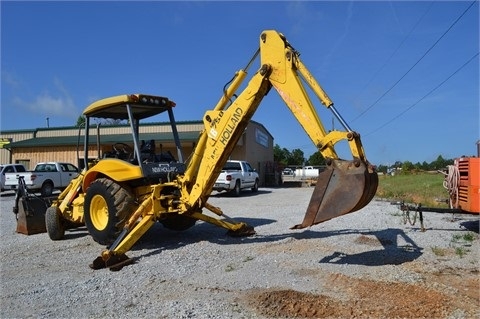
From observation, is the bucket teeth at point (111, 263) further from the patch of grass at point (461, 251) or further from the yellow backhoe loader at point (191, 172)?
the patch of grass at point (461, 251)

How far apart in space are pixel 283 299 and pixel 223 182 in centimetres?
1725

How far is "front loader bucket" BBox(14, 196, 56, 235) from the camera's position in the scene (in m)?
10.6

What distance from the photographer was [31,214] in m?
10.7

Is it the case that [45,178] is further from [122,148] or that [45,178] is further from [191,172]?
[191,172]

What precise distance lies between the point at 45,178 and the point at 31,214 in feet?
49.7

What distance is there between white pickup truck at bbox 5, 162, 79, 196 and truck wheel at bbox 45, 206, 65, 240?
15.6m

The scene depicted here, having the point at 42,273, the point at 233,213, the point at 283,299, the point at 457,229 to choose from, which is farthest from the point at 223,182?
the point at 283,299

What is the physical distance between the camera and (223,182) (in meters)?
22.5

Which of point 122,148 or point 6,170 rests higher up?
point 6,170

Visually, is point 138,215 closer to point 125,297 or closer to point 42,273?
point 42,273

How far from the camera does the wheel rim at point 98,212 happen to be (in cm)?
898

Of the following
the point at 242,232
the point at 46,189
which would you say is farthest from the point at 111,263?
the point at 46,189

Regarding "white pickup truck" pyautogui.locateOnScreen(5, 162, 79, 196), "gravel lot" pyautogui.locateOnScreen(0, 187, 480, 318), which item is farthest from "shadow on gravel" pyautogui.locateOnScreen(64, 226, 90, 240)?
"white pickup truck" pyautogui.locateOnScreen(5, 162, 79, 196)

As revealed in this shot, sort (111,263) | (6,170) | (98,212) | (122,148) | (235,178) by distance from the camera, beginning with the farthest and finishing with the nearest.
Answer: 1. (6,170)
2. (235,178)
3. (122,148)
4. (98,212)
5. (111,263)
